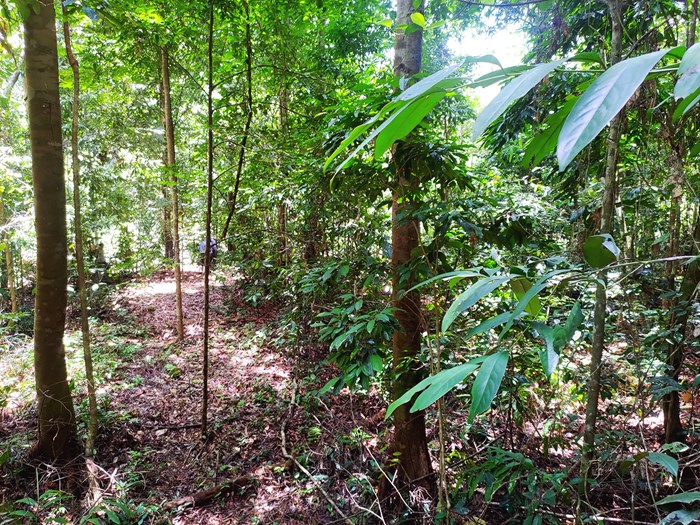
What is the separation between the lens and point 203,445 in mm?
2990

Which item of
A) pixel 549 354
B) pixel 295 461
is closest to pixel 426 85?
pixel 549 354

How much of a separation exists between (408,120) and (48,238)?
2909 millimetres

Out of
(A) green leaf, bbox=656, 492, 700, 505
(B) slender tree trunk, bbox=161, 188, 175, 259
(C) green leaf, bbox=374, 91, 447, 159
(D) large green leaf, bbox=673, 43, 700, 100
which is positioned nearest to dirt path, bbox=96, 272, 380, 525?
(A) green leaf, bbox=656, 492, 700, 505

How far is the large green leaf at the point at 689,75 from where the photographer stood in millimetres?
261

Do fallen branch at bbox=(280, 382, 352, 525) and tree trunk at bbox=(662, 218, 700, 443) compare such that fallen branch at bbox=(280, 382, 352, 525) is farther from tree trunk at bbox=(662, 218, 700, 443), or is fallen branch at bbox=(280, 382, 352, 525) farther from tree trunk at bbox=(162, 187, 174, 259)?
tree trunk at bbox=(162, 187, 174, 259)

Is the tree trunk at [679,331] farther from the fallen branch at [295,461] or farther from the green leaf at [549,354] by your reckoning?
the fallen branch at [295,461]

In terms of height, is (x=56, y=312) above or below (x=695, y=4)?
below

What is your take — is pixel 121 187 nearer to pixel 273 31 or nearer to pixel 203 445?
pixel 273 31

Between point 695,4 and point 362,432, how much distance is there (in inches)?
118

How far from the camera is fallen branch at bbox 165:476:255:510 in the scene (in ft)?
7.89

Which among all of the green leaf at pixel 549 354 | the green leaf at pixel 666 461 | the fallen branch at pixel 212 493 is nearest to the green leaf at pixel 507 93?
the green leaf at pixel 549 354

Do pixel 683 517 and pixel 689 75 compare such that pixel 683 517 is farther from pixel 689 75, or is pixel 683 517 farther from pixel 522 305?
pixel 689 75

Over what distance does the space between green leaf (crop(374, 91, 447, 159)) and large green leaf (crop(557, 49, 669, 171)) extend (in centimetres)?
13

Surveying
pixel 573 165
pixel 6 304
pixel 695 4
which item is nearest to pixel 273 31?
pixel 573 165
